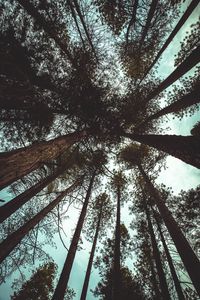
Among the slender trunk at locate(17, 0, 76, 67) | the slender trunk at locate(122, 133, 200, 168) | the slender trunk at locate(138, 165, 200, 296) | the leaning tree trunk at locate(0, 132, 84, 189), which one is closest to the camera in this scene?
the leaning tree trunk at locate(0, 132, 84, 189)

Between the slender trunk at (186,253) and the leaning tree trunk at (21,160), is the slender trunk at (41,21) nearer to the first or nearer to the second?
the leaning tree trunk at (21,160)

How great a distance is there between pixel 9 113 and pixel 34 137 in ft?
5.85

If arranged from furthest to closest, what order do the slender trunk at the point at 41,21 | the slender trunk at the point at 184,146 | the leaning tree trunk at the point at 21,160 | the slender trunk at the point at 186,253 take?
the slender trunk at the point at 41,21 < the slender trunk at the point at 186,253 < the slender trunk at the point at 184,146 < the leaning tree trunk at the point at 21,160

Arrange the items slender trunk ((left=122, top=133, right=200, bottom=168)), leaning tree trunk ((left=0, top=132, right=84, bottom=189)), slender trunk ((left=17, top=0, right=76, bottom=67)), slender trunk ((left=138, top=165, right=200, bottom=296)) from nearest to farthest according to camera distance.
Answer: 1. leaning tree trunk ((left=0, top=132, right=84, bottom=189))
2. slender trunk ((left=122, top=133, right=200, bottom=168))
3. slender trunk ((left=138, top=165, right=200, bottom=296))
4. slender trunk ((left=17, top=0, right=76, bottom=67))

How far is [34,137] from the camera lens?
8.73 metres

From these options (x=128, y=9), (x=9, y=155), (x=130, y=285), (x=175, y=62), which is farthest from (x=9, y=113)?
(x=130, y=285)

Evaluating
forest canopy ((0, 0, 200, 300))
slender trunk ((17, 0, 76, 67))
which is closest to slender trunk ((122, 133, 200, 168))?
forest canopy ((0, 0, 200, 300))

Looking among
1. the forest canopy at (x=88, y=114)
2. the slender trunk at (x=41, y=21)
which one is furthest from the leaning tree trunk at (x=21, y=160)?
the slender trunk at (x=41, y=21)

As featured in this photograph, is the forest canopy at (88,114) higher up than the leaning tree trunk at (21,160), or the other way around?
the forest canopy at (88,114)

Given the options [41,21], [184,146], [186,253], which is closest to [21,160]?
[184,146]

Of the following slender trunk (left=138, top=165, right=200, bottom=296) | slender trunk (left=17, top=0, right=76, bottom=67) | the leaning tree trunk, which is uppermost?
slender trunk (left=17, top=0, right=76, bottom=67)

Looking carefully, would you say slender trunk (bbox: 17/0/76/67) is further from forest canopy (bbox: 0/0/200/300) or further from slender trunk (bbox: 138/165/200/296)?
slender trunk (bbox: 138/165/200/296)

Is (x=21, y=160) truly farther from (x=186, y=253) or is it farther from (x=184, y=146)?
(x=186, y=253)

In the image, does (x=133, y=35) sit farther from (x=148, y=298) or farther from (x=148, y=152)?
(x=148, y=298)
